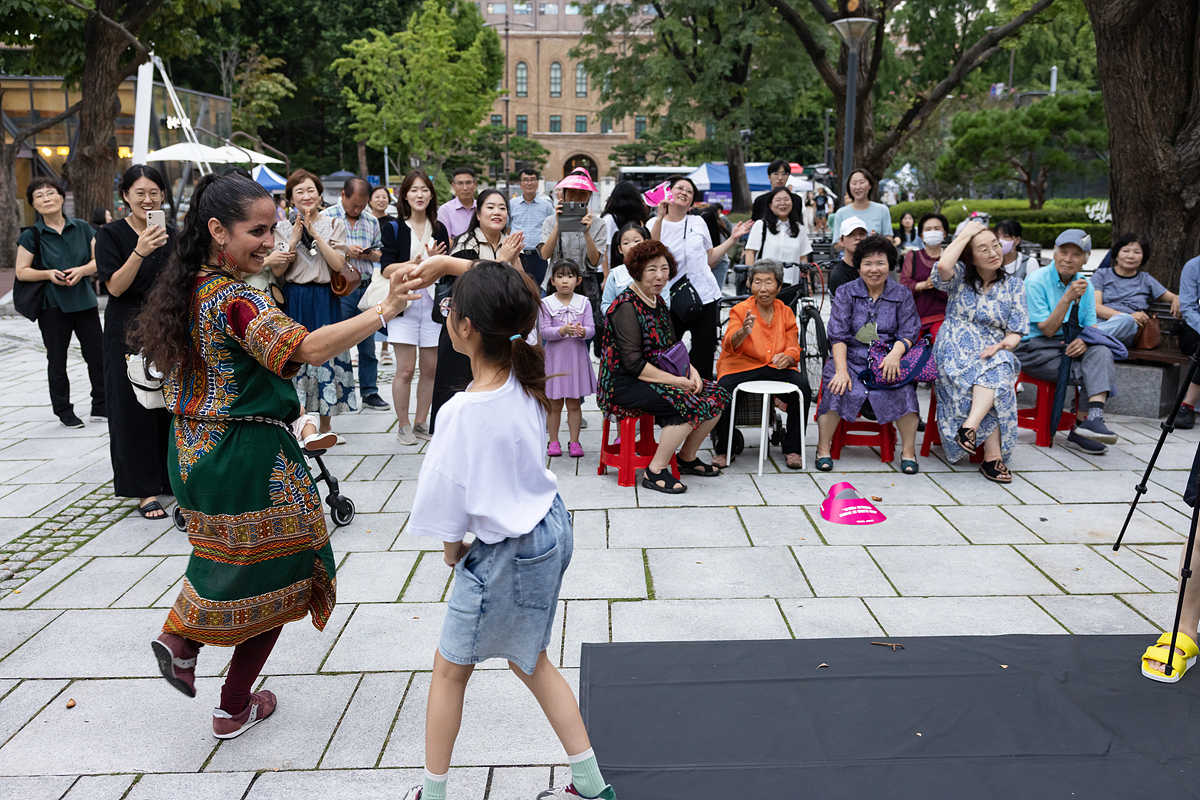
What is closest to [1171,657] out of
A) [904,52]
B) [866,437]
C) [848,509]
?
[848,509]

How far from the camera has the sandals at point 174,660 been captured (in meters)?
3.03

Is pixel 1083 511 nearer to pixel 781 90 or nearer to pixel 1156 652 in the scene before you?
pixel 1156 652

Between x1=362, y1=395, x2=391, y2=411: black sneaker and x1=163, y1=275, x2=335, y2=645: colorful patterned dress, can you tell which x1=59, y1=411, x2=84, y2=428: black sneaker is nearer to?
x1=362, y1=395, x2=391, y2=411: black sneaker

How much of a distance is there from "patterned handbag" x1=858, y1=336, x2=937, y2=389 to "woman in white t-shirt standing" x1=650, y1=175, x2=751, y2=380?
1094mm

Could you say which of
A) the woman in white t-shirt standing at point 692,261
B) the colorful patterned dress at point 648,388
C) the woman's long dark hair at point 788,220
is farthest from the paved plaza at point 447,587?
the woman's long dark hair at point 788,220

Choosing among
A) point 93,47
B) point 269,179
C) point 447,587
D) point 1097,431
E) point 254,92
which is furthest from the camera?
point 254,92

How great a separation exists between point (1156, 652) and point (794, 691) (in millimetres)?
1298

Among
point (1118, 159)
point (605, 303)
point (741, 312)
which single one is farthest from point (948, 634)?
point (1118, 159)

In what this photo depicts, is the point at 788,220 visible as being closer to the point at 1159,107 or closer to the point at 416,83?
the point at 1159,107

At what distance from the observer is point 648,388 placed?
5773 mm

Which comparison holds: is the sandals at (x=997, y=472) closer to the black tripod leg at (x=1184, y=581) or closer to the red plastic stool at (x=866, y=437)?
the red plastic stool at (x=866, y=437)

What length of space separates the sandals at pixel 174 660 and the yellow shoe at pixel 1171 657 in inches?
127

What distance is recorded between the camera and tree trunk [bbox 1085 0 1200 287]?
8.07 metres

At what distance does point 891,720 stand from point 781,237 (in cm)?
510
